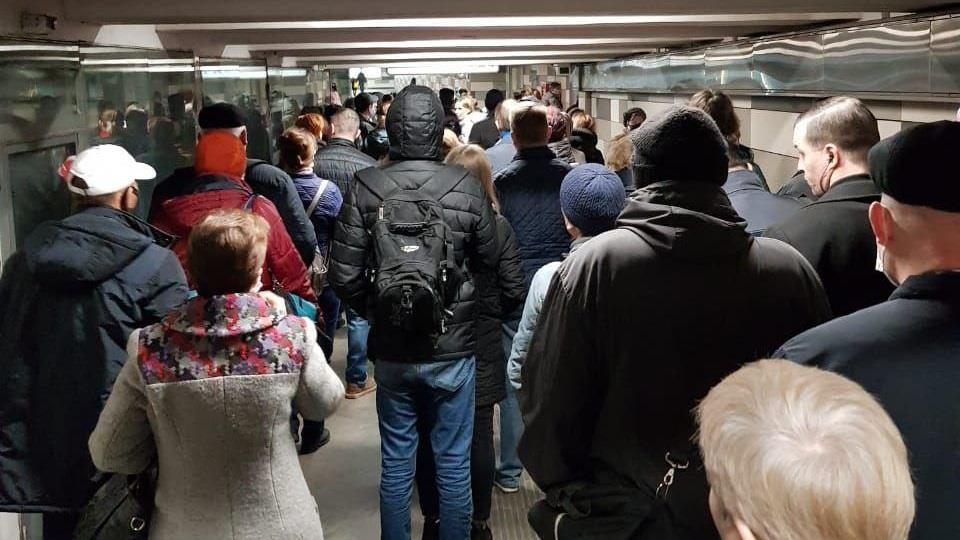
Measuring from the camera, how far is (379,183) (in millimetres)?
3021

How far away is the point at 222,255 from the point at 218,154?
1462 mm

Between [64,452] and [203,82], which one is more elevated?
[203,82]

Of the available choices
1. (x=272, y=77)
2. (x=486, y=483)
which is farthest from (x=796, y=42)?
(x=272, y=77)

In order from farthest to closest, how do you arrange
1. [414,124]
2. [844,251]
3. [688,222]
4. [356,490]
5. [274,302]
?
1. [356,490]
2. [414,124]
3. [844,251]
4. [274,302]
5. [688,222]

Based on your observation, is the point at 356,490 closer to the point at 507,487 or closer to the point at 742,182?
the point at 507,487

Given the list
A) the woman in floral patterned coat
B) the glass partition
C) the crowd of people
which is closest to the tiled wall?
the crowd of people

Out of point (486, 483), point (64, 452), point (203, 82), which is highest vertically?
point (203, 82)

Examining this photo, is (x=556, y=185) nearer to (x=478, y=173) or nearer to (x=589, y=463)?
(x=478, y=173)

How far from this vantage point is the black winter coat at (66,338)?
2.49 m

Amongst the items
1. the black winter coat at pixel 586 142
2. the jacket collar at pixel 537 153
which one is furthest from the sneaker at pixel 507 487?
the black winter coat at pixel 586 142

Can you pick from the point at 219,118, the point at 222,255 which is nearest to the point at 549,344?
the point at 222,255

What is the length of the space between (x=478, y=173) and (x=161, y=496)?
6.17 feet

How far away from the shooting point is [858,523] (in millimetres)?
943

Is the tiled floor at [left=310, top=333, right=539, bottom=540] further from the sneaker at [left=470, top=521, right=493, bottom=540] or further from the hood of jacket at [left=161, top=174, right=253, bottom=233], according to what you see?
the hood of jacket at [left=161, top=174, right=253, bottom=233]
